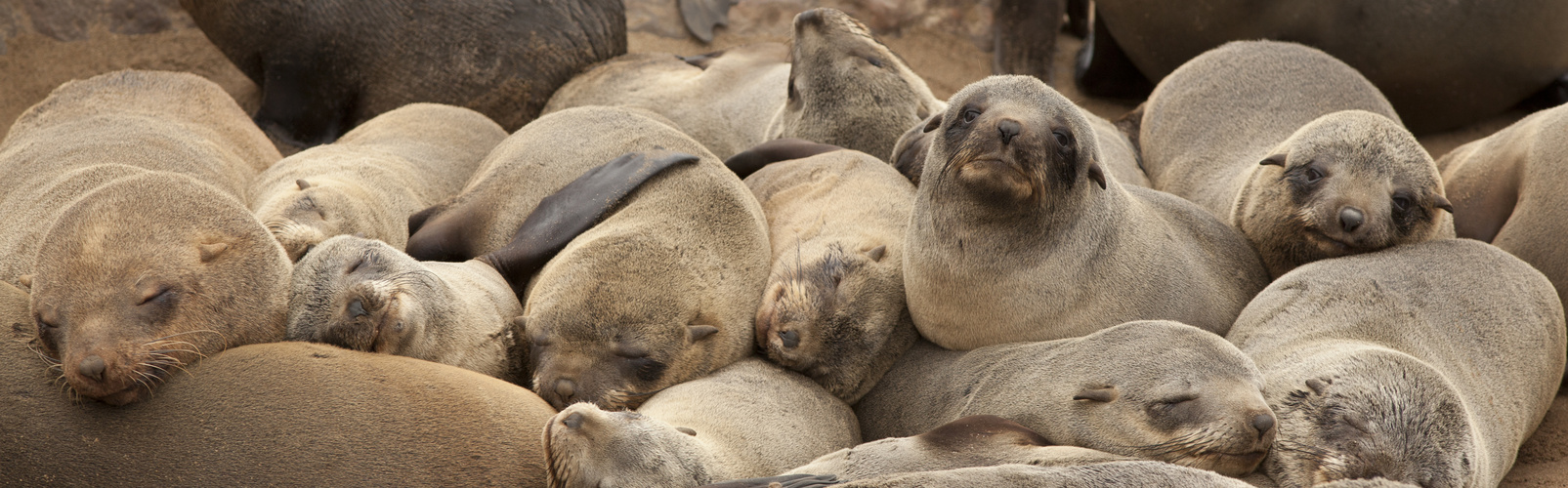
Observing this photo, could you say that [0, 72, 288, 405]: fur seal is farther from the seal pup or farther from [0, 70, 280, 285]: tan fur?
the seal pup

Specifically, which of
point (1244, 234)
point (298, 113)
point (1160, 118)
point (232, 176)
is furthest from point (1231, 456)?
point (298, 113)

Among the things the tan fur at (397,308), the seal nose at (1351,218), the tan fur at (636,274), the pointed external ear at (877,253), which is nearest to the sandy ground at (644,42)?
the tan fur at (636,274)

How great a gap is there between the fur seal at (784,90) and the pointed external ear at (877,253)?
4.32ft

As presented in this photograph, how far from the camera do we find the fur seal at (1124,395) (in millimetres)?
3076

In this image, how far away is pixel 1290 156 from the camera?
14.5 ft

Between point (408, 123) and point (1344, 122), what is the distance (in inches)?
161

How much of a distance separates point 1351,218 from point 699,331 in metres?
2.26

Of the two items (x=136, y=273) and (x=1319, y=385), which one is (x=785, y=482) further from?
(x=136, y=273)

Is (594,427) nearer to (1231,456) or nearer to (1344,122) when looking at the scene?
(1231,456)

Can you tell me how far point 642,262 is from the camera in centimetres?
400

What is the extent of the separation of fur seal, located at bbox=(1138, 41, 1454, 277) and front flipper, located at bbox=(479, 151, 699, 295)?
7.33 ft

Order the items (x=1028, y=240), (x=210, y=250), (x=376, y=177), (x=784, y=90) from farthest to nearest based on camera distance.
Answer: (x=784, y=90)
(x=376, y=177)
(x=1028, y=240)
(x=210, y=250)

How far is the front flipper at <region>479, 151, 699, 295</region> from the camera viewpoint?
4402 mm

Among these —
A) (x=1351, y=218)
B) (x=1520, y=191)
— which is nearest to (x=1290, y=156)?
(x=1351, y=218)
